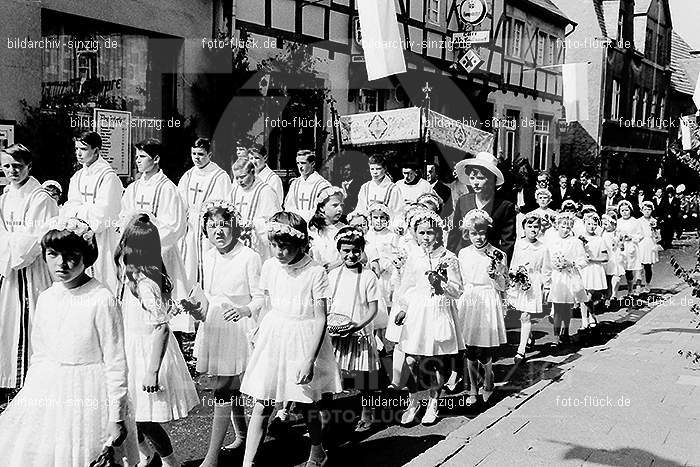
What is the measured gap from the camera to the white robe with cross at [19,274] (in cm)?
598

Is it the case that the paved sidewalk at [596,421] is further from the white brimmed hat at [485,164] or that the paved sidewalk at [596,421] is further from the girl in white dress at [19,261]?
the girl in white dress at [19,261]

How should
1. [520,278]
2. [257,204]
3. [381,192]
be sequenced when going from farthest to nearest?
1. [381,192]
2. [257,204]
3. [520,278]

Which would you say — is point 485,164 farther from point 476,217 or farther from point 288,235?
point 288,235

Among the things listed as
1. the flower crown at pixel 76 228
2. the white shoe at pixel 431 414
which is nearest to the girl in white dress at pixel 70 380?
the flower crown at pixel 76 228

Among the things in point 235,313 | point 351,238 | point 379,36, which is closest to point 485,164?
point 351,238

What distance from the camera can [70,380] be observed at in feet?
11.9

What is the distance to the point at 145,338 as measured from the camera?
14.5 feet

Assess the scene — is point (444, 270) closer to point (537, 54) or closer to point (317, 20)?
point (317, 20)

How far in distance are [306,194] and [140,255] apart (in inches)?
193

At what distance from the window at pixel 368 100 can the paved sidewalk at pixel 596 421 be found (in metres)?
10.3

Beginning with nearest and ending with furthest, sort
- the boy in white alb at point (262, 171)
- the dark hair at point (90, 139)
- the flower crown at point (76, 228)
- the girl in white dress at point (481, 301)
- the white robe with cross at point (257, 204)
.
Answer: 1. the flower crown at point (76, 228)
2. the girl in white dress at point (481, 301)
3. the dark hair at point (90, 139)
4. the white robe with cross at point (257, 204)
5. the boy in white alb at point (262, 171)

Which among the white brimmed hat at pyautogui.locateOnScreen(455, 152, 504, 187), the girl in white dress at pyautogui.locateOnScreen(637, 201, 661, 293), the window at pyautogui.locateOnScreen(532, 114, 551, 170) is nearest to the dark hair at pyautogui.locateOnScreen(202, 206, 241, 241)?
the white brimmed hat at pyautogui.locateOnScreen(455, 152, 504, 187)

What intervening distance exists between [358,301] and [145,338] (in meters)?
1.86

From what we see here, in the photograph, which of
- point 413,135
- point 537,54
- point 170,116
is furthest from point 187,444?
point 537,54
